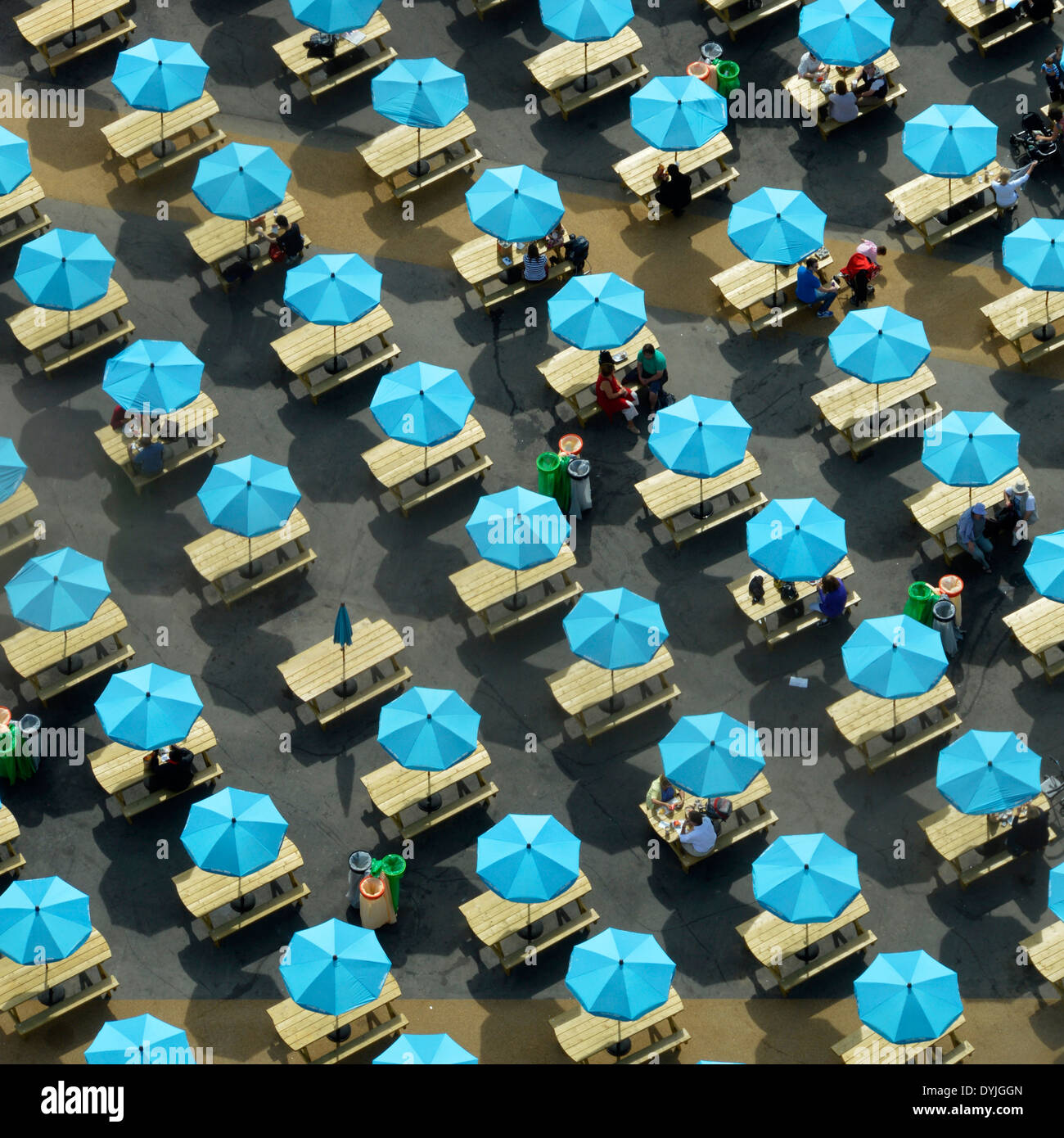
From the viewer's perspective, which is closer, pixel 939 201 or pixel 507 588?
pixel 507 588

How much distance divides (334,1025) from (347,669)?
7940 mm

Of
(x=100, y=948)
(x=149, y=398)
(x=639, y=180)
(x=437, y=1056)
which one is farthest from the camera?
(x=639, y=180)

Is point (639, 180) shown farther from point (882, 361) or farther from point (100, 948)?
point (100, 948)

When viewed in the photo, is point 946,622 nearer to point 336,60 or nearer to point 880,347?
point 880,347

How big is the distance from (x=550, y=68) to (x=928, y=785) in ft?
67.1

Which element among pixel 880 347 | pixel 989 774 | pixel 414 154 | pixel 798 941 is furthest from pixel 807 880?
pixel 414 154

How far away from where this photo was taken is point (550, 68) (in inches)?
2436

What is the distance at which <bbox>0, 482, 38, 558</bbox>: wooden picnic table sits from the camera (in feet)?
185

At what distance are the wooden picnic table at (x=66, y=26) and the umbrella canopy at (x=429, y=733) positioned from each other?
20.8 m

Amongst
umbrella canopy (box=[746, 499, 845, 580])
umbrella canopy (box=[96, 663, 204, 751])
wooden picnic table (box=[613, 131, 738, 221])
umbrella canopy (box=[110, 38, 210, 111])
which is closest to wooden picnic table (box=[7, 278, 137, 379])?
umbrella canopy (box=[110, 38, 210, 111])

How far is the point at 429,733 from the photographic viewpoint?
169ft

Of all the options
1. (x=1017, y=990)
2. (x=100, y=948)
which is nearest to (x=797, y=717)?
(x=1017, y=990)
